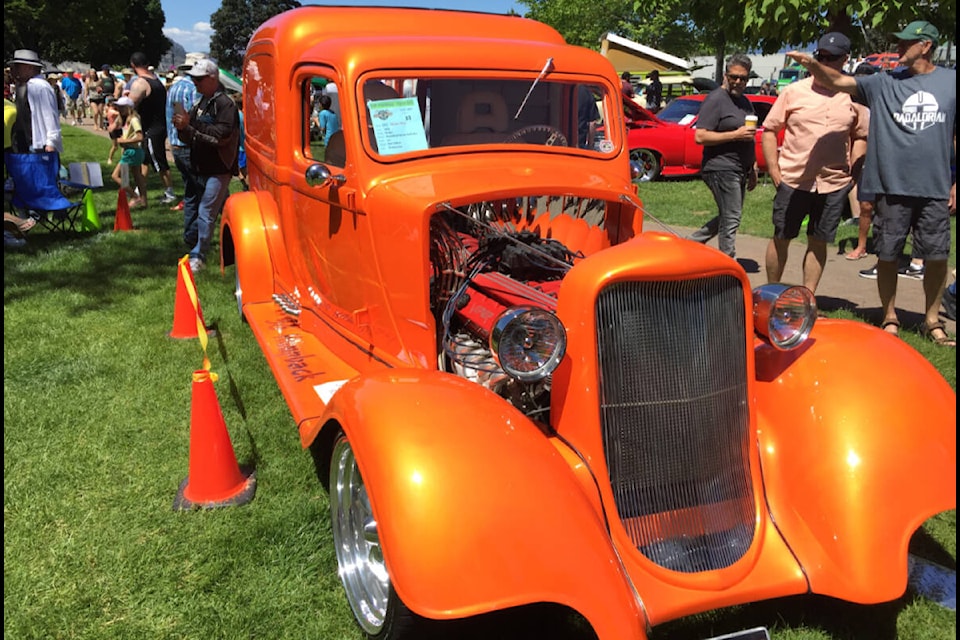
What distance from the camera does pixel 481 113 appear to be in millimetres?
3744

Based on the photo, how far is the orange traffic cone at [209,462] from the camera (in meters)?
3.22

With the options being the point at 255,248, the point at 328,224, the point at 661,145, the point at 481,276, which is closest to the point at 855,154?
the point at 481,276

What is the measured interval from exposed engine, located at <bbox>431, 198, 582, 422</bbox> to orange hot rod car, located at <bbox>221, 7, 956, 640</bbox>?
0.04ft

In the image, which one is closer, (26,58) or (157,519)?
(157,519)

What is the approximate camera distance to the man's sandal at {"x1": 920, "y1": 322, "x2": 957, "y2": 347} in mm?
5383

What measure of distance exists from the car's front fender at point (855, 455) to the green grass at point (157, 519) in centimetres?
15

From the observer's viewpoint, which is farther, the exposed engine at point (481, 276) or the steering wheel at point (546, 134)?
the steering wheel at point (546, 134)

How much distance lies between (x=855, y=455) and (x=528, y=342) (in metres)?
1.18

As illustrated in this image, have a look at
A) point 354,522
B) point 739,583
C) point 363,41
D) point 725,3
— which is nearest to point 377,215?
point 363,41

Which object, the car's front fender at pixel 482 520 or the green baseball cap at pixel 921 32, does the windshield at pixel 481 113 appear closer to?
the car's front fender at pixel 482 520

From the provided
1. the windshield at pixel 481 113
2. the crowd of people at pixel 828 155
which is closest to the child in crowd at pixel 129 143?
the crowd of people at pixel 828 155

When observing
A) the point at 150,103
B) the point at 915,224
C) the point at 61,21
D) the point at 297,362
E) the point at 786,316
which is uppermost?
the point at 61,21

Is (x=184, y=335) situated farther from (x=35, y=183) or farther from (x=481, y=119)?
(x=35, y=183)

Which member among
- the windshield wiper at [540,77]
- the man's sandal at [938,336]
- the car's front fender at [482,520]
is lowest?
the man's sandal at [938,336]
